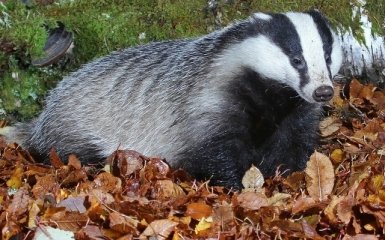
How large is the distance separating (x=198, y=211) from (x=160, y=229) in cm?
21

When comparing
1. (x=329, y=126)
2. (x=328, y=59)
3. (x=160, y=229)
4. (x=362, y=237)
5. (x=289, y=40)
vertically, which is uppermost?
(x=289, y=40)

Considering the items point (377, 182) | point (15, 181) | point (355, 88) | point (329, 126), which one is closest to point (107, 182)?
point (15, 181)

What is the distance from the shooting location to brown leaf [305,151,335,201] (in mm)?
3121

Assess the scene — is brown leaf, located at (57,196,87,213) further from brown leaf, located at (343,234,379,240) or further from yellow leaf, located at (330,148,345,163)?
yellow leaf, located at (330,148,345,163)

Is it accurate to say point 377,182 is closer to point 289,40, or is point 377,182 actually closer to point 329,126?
point 289,40

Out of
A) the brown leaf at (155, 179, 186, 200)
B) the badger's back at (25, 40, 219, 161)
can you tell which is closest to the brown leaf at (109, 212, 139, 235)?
the brown leaf at (155, 179, 186, 200)

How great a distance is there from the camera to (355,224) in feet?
8.91

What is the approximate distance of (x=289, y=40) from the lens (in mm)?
3406

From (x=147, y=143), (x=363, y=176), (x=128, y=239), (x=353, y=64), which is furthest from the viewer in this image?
(x=353, y=64)

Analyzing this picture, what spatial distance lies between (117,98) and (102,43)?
2.54 ft

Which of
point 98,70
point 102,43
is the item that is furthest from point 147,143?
point 102,43

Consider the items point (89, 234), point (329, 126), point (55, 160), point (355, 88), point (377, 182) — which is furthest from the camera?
point (355, 88)

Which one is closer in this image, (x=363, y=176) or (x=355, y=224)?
(x=355, y=224)

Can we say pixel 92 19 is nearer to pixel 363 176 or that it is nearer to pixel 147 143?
pixel 147 143
